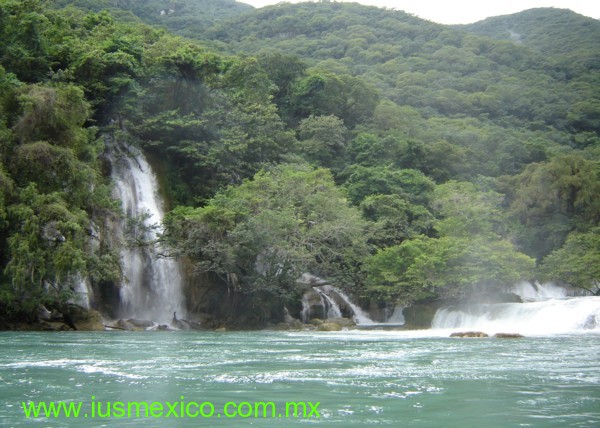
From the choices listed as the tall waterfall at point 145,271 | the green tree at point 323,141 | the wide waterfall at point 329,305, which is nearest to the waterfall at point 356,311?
the wide waterfall at point 329,305

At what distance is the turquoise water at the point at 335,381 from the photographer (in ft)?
26.7

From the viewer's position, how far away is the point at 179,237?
30.2m

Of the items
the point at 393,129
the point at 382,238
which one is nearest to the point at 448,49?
the point at 393,129

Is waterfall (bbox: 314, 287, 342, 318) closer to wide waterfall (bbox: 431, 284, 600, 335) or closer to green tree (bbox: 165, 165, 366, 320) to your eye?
green tree (bbox: 165, 165, 366, 320)

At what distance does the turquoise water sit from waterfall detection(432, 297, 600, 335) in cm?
767

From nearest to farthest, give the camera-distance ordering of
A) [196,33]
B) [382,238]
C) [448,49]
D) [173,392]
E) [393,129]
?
[173,392] → [382,238] → [393,129] → [196,33] → [448,49]

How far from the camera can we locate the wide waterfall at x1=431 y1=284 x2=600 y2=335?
24.7 m

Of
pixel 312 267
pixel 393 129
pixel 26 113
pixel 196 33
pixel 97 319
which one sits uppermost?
pixel 196 33

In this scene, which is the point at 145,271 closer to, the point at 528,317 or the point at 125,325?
the point at 125,325

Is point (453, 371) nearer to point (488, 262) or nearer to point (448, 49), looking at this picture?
point (488, 262)

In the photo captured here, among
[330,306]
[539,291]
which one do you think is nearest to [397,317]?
[330,306]

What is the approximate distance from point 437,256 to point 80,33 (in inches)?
1025

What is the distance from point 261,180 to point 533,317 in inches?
572

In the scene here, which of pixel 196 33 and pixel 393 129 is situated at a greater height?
pixel 196 33
